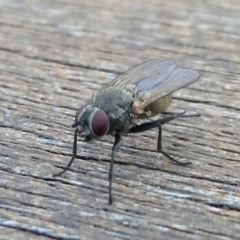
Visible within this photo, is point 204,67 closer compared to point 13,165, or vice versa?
point 13,165

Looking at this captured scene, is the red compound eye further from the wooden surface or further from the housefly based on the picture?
the wooden surface

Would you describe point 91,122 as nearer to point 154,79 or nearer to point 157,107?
point 157,107

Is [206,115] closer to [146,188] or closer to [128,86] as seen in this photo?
[128,86]

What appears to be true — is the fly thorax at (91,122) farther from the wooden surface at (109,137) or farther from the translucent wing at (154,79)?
the translucent wing at (154,79)

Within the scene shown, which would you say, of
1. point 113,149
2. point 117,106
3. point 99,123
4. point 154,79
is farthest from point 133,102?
point 113,149

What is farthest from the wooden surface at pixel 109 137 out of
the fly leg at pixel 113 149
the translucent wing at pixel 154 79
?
the translucent wing at pixel 154 79

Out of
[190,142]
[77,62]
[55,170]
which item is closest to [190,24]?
[77,62]

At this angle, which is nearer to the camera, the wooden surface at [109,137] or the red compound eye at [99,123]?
the wooden surface at [109,137]
